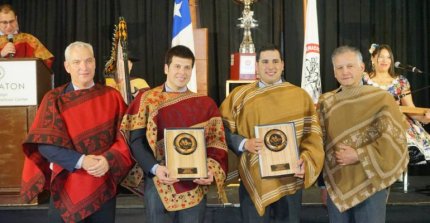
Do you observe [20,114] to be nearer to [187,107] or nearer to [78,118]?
[78,118]

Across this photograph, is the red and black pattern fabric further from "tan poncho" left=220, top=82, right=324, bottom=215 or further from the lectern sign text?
the lectern sign text

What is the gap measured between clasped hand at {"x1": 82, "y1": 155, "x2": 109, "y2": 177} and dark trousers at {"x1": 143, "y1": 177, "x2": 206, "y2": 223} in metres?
0.23

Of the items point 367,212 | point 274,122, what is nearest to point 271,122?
point 274,122

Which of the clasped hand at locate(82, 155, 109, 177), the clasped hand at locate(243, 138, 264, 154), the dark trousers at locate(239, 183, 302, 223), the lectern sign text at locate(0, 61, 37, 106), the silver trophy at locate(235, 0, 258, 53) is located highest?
the silver trophy at locate(235, 0, 258, 53)

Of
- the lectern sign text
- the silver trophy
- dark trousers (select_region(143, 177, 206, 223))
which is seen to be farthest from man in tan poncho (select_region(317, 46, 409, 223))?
the silver trophy

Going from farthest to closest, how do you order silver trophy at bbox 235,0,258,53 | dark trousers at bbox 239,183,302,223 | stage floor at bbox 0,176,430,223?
silver trophy at bbox 235,0,258,53 → stage floor at bbox 0,176,430,223 → dark trousers at bbox 239,183,302,223

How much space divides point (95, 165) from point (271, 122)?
88 cm

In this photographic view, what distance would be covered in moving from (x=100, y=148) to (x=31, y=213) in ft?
5.18

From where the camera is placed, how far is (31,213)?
3.71 metres

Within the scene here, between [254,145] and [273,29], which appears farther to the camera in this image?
[273,29]

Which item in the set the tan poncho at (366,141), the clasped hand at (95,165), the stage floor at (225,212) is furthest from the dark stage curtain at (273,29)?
the clasped hand at (95,165)

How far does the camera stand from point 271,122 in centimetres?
261

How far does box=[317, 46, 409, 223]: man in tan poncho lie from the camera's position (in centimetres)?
250

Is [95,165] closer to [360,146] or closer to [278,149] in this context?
[278,149]
